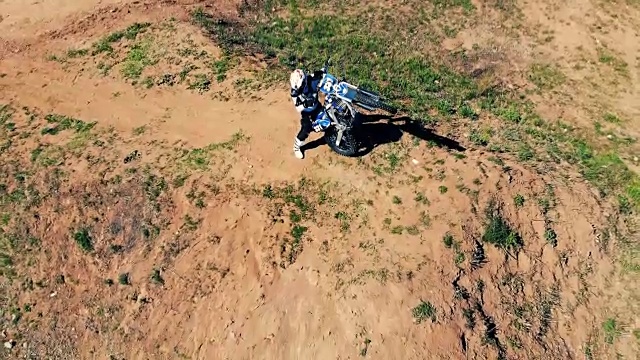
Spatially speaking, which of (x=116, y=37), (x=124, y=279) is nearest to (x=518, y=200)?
(x=124, y=279)

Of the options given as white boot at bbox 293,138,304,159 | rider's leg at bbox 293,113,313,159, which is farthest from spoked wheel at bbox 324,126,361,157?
white boot at bbox 293,138,304,159

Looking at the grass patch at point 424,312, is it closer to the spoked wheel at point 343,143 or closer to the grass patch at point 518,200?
the grass patch at point 518,200

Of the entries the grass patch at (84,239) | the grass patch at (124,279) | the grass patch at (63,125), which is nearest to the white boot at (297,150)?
the grass patch at (124,279)

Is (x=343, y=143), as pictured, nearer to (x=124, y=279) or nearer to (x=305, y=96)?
(x=305, y=96)

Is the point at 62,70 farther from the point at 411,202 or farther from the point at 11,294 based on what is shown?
the point at 411,202

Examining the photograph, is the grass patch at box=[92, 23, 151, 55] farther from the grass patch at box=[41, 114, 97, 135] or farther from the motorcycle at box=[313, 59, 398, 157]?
the motorcycle at box=[313, 59, 398, 157]

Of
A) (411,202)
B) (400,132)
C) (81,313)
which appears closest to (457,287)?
(411,202)
